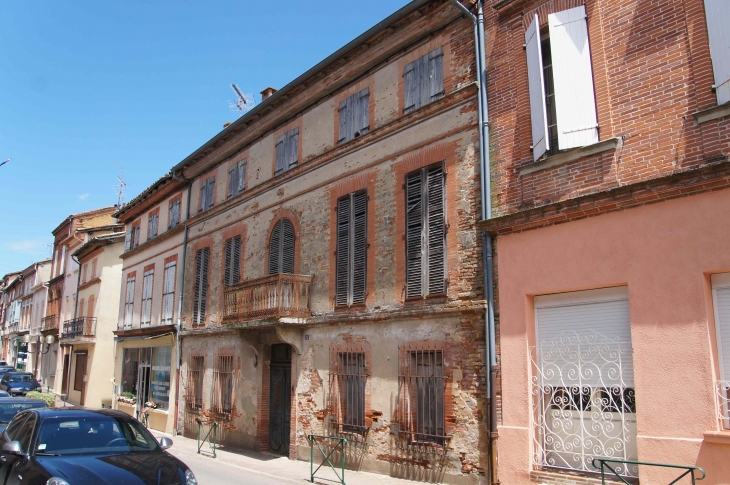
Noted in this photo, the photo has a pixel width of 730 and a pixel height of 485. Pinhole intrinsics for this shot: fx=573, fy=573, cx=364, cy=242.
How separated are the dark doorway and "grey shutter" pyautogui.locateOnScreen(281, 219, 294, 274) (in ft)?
6.74

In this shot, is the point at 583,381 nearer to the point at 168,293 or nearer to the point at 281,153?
the point at 281,153

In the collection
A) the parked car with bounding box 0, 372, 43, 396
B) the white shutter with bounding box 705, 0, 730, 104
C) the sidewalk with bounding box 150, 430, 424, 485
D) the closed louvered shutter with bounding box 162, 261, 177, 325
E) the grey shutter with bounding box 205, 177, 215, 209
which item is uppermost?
the grey shutter with bounding box 205, 177, 215, 209

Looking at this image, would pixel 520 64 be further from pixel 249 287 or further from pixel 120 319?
pixel 120 319

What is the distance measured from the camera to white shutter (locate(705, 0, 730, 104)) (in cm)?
718

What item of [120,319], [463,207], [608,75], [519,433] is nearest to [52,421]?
[519,433]

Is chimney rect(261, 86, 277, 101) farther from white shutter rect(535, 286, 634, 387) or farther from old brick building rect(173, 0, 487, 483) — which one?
white shutter rect(535, 286, 634, 387)

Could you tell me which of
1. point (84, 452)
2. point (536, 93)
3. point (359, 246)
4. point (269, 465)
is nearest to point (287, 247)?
point (359, 246)

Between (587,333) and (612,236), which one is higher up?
(612,236)

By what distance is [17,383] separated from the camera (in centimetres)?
2994

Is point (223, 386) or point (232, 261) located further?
point (232, 261)

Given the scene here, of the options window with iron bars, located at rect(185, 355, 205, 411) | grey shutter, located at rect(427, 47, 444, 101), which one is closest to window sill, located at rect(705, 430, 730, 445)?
grey shutter, located at rect(427, 47, 444, 101)

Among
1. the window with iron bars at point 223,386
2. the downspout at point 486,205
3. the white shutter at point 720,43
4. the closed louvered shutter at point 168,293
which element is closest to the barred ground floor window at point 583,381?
the downspout at point 486,205

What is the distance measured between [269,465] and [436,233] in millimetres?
6811

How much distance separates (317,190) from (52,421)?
27.9 ft
